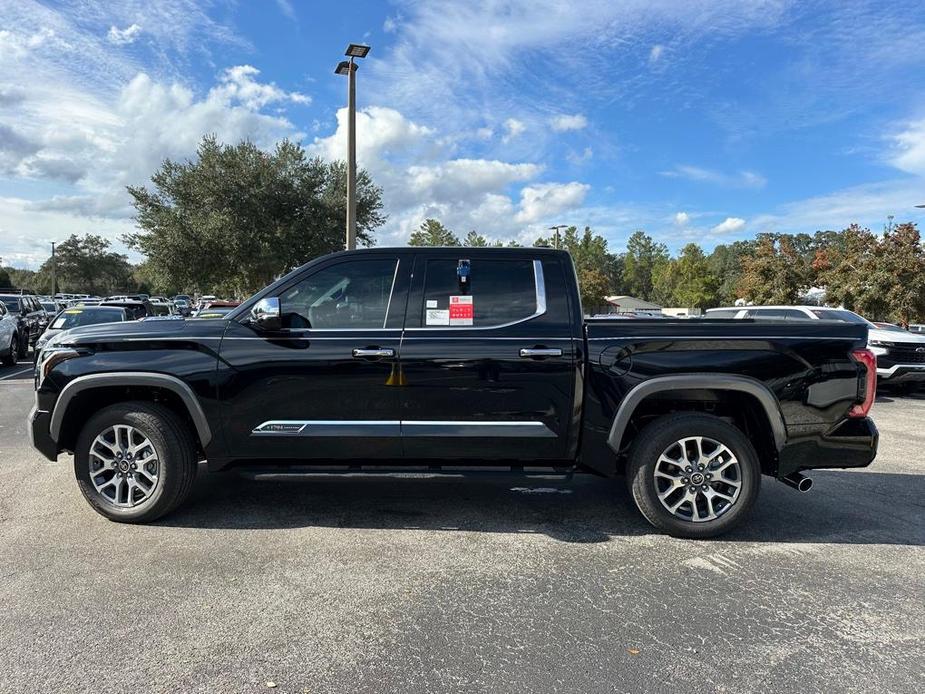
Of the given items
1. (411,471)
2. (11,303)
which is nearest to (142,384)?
(411,471)

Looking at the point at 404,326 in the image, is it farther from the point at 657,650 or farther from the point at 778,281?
the point at 778,281

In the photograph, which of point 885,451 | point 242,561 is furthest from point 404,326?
point 885,451

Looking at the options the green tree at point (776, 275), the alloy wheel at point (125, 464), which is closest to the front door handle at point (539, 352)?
the alloy wheel at point (125, 464)

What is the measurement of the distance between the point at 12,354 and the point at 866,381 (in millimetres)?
17730

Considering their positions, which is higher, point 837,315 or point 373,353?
point 837,315

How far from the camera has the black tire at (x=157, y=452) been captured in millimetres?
4254

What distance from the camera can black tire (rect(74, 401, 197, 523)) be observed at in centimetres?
425

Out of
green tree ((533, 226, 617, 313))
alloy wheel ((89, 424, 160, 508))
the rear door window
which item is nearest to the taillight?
the rear door window

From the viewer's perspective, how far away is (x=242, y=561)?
3.80 metres

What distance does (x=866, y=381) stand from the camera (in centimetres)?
409

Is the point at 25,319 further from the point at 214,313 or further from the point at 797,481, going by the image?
the point at 797,481

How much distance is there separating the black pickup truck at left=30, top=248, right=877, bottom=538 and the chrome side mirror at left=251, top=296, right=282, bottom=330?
0.03 ft

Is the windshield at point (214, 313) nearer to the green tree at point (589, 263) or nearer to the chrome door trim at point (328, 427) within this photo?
the chrome door trim at point (328, 427)

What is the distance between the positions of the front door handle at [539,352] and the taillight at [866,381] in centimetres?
200
